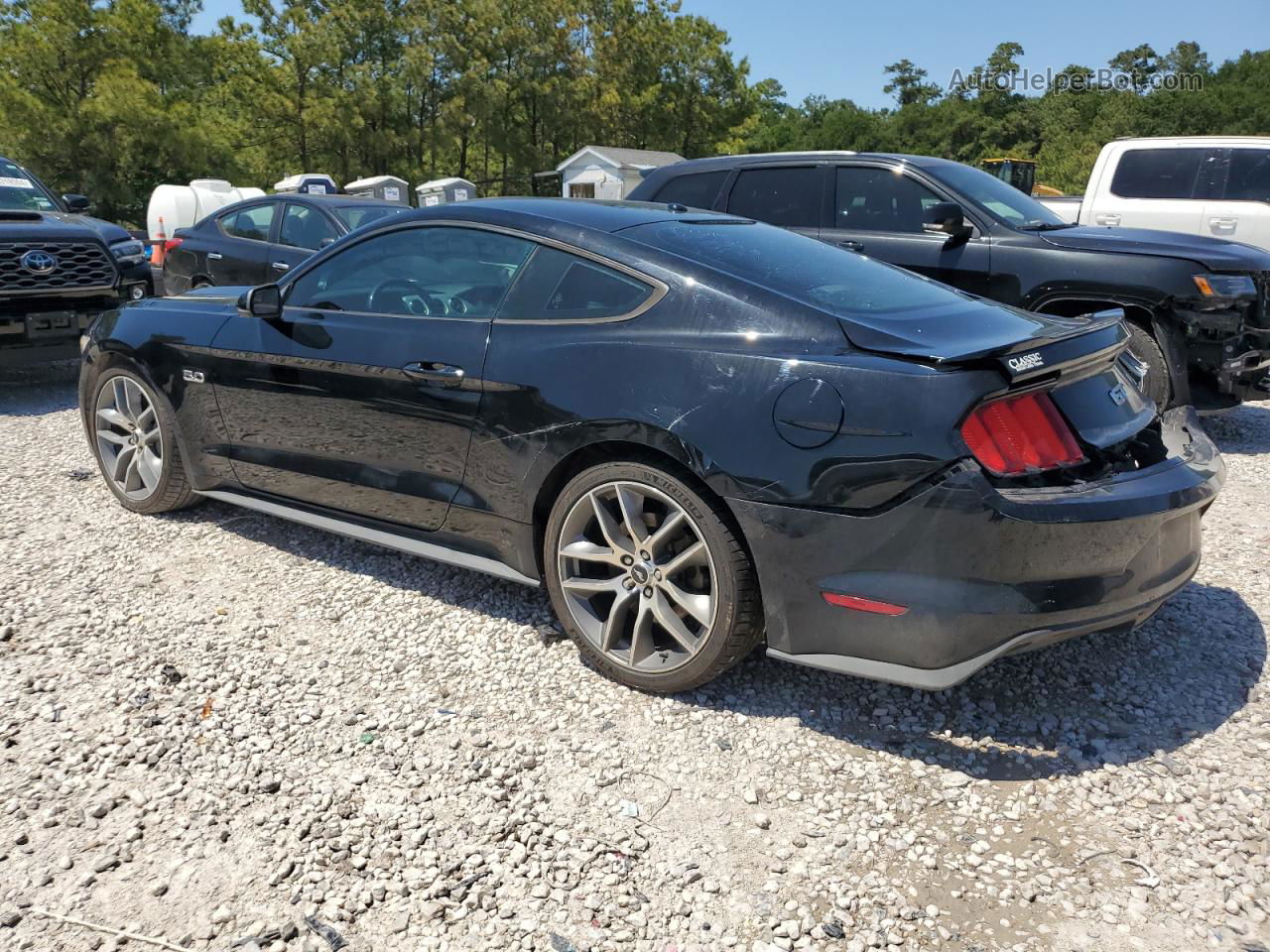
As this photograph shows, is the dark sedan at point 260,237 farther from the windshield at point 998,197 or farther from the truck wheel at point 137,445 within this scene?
the windshield at point 998,197

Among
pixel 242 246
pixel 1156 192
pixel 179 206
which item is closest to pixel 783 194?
pixel 1156 192

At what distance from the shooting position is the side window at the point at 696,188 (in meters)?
7.51

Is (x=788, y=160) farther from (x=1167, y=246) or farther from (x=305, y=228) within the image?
(x=305, y=228)

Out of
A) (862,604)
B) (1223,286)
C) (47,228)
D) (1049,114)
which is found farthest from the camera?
(1049,114)

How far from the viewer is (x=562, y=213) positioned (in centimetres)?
354

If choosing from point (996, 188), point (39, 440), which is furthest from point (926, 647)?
point (39, 440)

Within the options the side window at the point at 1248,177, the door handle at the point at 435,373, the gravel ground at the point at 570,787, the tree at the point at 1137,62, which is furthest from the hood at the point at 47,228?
the tree at the point at 1137,62

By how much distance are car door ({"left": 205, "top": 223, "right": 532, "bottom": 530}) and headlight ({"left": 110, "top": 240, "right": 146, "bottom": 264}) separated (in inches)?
195

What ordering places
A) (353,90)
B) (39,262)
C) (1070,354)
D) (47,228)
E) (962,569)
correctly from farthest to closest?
(353,90) → (47,228) → (39,262) → (1070,354) → (962,569)

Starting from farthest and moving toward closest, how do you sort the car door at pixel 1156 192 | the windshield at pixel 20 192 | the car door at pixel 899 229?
the car door at pixel 1156 192, the windshield at pixel 20 192, the car door at pixel 899 229

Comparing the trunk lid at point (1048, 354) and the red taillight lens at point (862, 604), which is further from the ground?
the trunk lid at point (1048, 354)

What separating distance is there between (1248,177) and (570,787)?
31.4 feet

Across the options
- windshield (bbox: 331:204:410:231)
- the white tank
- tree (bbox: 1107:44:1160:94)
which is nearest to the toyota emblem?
windshield (bbox: 331:204:410:231)

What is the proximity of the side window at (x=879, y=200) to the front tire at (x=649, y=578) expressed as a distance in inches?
178
